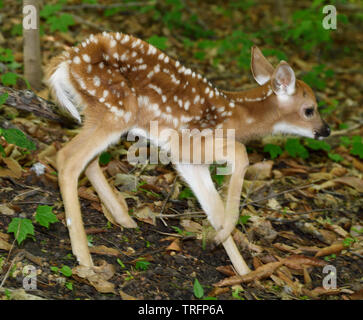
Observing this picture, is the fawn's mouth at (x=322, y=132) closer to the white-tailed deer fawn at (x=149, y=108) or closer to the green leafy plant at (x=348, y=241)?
the white-tailed deer fawn at (x=149, y=108)

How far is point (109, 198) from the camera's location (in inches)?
159

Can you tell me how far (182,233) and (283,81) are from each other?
1441 millimetres

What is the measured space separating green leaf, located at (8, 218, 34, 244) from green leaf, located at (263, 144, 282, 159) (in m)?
2.78

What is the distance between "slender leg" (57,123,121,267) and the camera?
11.5ft

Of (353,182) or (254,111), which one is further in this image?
(353,182)

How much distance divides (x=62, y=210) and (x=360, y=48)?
751 cm

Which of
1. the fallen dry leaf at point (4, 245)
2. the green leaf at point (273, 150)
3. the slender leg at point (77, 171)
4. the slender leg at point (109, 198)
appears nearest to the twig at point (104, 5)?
the green leaf at point (273, 150)

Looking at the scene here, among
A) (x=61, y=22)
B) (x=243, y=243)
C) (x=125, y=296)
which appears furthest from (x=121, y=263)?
(x=61, y=22)

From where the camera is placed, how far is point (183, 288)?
349cm

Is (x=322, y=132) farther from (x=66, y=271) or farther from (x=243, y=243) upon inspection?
(x=66, y=271)

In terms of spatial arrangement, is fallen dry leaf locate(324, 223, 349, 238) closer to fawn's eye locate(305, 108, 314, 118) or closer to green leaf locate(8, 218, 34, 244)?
fawn's eye locate(305, 108, 314, 118)

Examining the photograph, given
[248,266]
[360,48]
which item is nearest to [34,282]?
[248,266]

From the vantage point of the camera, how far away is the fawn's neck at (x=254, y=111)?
429 centimetres
